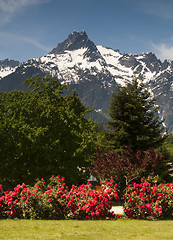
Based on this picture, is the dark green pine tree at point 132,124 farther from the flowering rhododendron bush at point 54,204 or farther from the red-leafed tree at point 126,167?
the flowering rhododendron bush at point 54,204

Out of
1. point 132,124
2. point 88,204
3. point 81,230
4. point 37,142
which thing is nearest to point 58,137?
point 37,142

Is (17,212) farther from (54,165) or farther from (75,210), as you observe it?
(54,165)

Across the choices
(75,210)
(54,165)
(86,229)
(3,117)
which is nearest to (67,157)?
(54,165)

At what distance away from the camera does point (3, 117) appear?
20703mm

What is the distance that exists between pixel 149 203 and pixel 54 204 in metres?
5.05

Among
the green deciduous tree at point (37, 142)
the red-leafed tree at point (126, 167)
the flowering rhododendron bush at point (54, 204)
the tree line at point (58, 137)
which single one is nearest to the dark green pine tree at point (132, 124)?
the tree line at point (58, 137)

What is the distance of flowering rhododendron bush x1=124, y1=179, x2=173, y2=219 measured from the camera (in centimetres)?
1335

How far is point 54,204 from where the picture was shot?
12.2m

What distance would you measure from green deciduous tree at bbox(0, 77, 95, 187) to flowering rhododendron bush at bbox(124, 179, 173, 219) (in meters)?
8.65

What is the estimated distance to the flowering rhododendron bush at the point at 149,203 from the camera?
13352 mm

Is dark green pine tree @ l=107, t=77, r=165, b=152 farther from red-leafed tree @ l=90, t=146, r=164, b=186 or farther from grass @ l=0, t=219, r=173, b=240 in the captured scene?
grass @ l=0, t=219, r=173, b=240

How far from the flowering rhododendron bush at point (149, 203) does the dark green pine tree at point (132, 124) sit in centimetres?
1120

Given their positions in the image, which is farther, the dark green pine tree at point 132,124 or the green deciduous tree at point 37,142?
the dark green pine tree at point 132,124

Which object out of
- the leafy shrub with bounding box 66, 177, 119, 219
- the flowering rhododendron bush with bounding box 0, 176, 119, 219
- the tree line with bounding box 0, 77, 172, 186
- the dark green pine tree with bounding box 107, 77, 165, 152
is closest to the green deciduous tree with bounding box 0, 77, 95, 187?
the tree line with bounding box 0, 77, 172, 186
